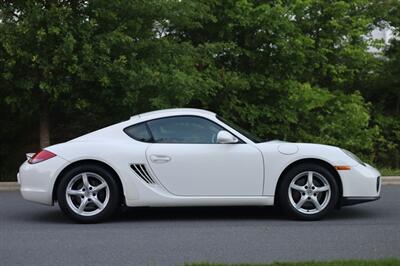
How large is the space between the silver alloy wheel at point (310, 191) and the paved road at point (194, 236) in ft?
0.71

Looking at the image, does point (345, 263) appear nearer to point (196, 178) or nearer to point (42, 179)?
point (196, 178)

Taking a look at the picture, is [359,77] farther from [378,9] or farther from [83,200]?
[83,200]

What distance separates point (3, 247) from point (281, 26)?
1010 centimetres

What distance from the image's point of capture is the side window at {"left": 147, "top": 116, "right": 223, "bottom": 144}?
762 centimetres

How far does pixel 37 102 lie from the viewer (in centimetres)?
1227

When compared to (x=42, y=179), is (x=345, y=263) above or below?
below

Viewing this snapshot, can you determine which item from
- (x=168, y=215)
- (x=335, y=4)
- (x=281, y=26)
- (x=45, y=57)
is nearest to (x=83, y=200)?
(x=168, y=215)

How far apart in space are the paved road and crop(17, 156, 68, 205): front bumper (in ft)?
1.12

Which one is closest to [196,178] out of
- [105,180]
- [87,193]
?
[105,180]

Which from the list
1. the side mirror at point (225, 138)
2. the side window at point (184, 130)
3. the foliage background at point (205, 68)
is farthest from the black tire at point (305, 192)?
the foliage background at point (205, 68)

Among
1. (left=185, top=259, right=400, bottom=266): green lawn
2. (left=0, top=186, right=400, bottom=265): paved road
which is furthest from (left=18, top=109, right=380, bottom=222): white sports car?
(left=185, top=259, right=400, bottom=266): green lawn

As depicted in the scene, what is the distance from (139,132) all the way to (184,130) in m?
0.54

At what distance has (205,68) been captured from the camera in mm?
14742

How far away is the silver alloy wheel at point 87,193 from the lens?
24.3ft
